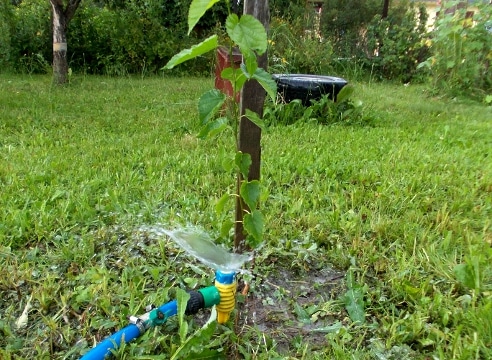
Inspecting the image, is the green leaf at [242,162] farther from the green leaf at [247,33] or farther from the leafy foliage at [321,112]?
the leafy foliage at [321,112]

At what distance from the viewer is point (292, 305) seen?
1.44 meters

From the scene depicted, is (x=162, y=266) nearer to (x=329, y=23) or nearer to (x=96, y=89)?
(x=96, y=89)

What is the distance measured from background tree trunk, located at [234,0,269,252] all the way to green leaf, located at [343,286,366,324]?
418 millimetres

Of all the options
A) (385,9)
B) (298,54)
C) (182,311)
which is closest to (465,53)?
(298,54)

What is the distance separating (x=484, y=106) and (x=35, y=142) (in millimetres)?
4783

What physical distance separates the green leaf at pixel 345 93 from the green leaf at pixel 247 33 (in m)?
2.93

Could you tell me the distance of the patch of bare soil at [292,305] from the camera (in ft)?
4.32

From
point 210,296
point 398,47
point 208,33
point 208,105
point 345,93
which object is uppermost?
point 208,33

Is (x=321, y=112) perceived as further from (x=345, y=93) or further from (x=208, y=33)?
(x=208, y=33)

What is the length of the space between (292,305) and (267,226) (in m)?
0.48

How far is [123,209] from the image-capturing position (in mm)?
1993

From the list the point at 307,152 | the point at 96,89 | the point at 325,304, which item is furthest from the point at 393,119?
the point at 96,89

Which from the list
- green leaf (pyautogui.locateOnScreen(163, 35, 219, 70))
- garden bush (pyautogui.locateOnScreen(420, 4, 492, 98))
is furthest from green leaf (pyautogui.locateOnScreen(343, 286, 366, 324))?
garden bush (pyautogui.locateOnScreen(420, 4, 492, 98))

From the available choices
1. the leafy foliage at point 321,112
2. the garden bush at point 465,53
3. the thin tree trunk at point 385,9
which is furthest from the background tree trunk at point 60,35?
the thin tree trunk at point 385,9
